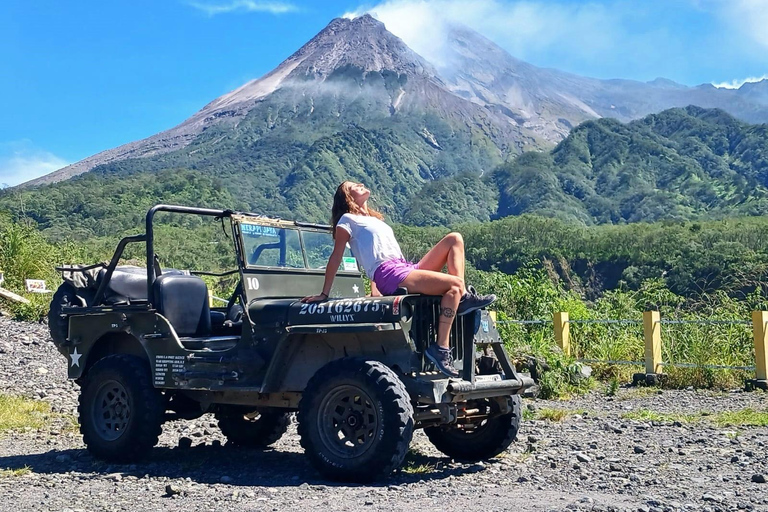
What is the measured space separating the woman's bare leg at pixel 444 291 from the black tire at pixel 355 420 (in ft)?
1.55

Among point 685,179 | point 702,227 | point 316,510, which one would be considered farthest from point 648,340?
point 685,179

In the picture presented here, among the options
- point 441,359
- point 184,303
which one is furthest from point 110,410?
point 441,359

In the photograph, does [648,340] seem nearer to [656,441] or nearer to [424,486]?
[656,441]

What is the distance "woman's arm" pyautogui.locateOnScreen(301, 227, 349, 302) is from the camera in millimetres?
7074

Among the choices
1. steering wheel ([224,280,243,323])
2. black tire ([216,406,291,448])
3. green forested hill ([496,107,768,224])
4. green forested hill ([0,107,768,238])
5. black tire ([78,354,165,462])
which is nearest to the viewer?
black tire ([78,354,165,462])

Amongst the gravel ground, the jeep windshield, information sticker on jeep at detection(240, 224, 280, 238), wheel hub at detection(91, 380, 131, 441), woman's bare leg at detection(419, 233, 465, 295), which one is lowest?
the gravel ground

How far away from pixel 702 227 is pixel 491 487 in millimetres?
99808

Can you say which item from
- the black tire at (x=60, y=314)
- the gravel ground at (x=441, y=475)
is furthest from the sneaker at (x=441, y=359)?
the black tire at (x=60, y=314)

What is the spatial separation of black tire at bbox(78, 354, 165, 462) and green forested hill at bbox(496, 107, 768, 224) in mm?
147113

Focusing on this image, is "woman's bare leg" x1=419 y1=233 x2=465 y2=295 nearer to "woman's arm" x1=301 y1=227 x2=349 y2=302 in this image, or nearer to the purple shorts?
the purple shorts

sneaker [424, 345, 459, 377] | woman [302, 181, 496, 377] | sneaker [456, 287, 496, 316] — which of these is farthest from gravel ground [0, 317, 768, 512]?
sneaker [456, 287, 496, 316]

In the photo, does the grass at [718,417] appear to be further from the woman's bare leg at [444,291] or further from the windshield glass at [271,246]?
the windshield glass at [271,246]

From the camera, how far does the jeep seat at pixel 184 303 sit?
7887 mm

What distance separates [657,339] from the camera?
1434cm
